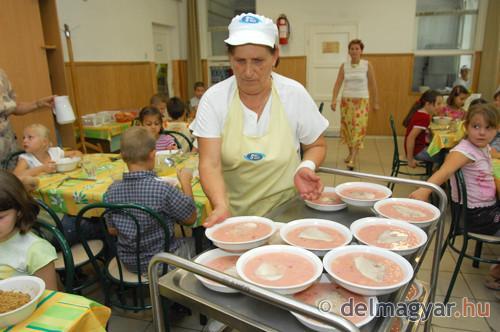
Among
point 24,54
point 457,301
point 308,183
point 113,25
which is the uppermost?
point 113,25

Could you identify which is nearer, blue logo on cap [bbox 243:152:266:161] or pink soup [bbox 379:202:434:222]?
pink soup [bbox 379:202:434:222]

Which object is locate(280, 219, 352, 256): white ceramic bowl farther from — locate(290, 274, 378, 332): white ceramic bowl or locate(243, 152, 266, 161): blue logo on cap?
locate(243, 152, 266, 161): blue logo on cap

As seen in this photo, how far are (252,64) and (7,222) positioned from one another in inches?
40.5

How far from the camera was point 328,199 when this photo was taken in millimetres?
1450

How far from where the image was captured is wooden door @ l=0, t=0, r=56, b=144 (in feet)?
11.3

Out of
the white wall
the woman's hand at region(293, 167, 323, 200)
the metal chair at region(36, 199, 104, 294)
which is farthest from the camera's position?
the white wall

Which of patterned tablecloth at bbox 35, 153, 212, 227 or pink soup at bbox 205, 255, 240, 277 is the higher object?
pink soup at bbox 205, 255, 240, 277

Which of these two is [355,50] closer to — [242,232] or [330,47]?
[330,47]

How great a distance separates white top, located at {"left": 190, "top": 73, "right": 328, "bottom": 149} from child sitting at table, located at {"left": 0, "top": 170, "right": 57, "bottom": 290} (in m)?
0.68

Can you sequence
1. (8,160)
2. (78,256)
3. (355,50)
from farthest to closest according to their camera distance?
1. (355,50)
2. (8,160)
3. (78,256)

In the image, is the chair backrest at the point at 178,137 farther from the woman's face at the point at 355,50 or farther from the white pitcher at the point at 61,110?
the woman's face at the point at 355,50

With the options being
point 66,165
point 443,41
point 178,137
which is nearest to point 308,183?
point 66,165

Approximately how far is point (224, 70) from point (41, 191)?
20.6 ft

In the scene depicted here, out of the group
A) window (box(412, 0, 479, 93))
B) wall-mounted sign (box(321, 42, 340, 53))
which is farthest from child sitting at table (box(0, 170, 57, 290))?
window (box(412, 0, 479, 93))
